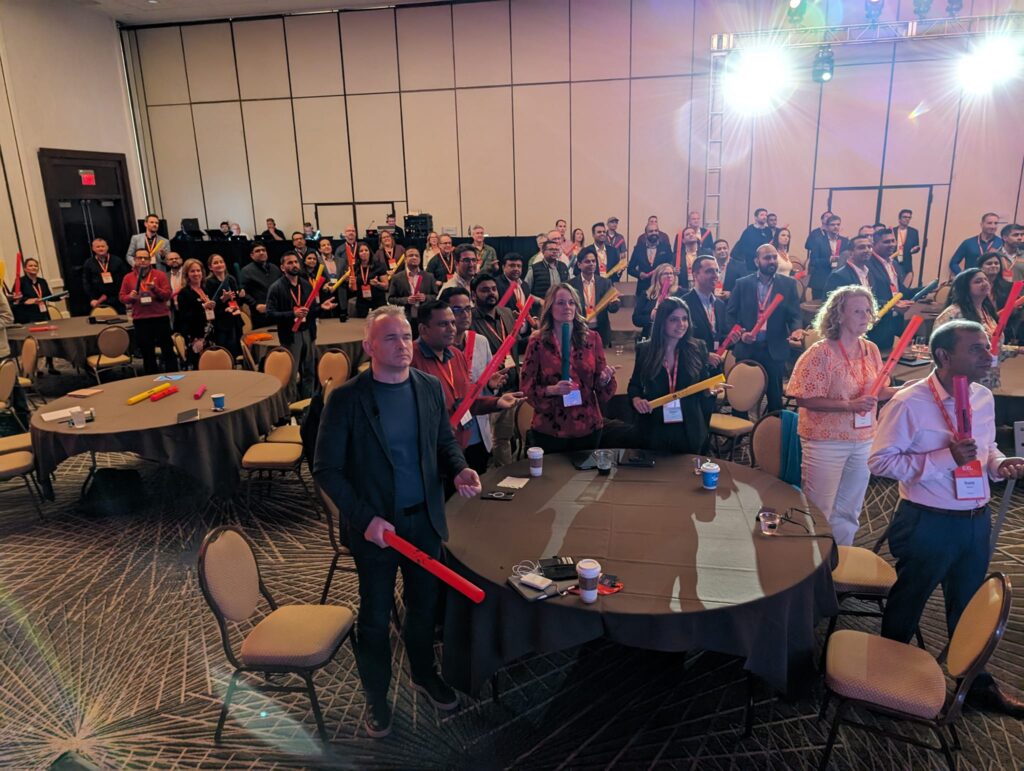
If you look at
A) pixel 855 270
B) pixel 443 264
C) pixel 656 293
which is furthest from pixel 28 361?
pixel 855 270

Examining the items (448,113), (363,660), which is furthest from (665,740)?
(448,113)

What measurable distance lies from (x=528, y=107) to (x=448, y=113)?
170 cm

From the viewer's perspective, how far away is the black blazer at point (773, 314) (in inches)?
226

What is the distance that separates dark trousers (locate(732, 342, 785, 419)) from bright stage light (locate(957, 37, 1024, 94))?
861 cm

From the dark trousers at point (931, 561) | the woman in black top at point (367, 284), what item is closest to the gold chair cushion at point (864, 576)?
the dark trousers at point (931, 561)

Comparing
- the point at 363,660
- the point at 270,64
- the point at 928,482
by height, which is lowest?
the point at 363,660

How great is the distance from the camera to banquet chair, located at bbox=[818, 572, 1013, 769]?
2.16 meters

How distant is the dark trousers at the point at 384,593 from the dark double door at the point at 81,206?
444 inches

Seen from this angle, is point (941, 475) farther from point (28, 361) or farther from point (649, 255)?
point (28, 361)

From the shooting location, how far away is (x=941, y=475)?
268cm

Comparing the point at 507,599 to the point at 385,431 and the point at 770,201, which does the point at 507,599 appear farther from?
the point at 770,201

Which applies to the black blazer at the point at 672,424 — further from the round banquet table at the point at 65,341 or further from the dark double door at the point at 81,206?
the dark double door at the point at 81,206

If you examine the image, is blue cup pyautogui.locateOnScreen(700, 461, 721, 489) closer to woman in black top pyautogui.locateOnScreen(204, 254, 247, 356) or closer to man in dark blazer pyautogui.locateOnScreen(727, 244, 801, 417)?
man in dark blazer pyautogui.locateOnScreen(727, 244, 801, 417)

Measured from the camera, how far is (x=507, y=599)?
7.95 feet
